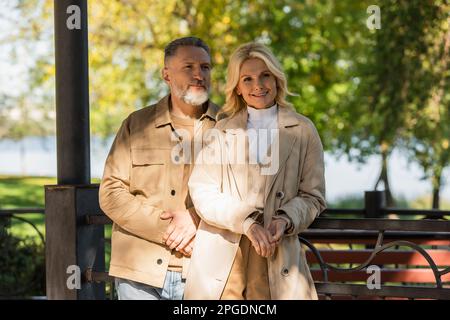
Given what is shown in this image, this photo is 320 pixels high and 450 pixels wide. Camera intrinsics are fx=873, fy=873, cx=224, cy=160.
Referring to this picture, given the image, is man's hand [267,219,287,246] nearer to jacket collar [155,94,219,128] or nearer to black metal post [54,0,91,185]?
jacket collar [155,94,219,128]

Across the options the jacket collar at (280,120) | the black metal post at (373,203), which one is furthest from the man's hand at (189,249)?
the black metal post at (373,203)

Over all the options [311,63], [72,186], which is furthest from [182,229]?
[311,63]

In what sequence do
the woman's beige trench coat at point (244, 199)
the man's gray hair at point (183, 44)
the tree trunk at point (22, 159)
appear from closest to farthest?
the woman's beige trench coat at point (244, 199)
the man's gray hair at point (183, 44)
the tree trunk at point (22, 159)

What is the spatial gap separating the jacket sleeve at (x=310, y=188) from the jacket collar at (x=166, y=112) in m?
0.46

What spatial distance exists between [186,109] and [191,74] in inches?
6.9

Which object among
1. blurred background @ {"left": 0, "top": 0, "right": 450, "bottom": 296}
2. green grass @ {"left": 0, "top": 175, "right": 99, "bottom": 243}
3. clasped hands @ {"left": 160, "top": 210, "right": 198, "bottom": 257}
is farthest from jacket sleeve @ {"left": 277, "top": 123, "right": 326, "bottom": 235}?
green grass @ {"left": 0, "top": 175, "right": 99, "bottom": 243}

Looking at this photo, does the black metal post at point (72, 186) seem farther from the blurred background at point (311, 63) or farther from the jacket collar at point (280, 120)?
the blurred background at point (311, 63)

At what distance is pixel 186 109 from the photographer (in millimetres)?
3697

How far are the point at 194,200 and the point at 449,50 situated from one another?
8.54 m

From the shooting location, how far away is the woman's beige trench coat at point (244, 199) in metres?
3.29

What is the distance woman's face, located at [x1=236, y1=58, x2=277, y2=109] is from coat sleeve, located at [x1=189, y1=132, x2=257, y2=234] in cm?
22

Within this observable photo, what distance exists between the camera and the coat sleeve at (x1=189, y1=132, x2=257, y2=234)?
324 centimetres

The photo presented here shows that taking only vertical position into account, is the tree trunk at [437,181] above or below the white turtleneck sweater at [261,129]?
below

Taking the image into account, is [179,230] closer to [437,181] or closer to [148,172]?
[148,172]
